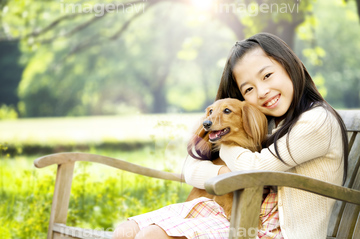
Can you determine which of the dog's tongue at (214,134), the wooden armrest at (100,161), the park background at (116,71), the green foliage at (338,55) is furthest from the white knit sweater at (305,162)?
the green foliage at (338,55)

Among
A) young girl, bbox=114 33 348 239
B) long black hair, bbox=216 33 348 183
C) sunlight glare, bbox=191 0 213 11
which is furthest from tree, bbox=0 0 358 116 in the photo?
young girl, bbox=114 33 348 239

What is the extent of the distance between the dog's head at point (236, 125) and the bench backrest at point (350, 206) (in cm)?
63

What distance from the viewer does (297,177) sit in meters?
1.57

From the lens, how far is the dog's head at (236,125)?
1.95m

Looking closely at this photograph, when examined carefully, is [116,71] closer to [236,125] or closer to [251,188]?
[236,125]

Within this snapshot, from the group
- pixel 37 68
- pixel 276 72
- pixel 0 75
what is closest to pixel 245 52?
pixel 276 72

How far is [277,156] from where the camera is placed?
1.76 metres

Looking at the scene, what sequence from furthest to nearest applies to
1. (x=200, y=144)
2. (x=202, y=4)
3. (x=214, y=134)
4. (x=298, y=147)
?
(x=202, y=4), (x=200, y=144), (x=214, y=134), (x=298, y=147)

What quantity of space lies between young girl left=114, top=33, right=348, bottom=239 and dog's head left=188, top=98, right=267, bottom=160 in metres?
0.05

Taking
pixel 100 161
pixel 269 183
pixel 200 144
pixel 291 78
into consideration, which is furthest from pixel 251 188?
pixel 100 161

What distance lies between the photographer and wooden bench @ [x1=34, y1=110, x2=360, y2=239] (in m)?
1.44

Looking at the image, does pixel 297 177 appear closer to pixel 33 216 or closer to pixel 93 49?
pixel 33 216

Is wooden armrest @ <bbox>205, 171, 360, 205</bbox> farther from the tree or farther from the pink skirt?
the tree

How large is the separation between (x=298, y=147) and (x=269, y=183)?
32 centimetres
